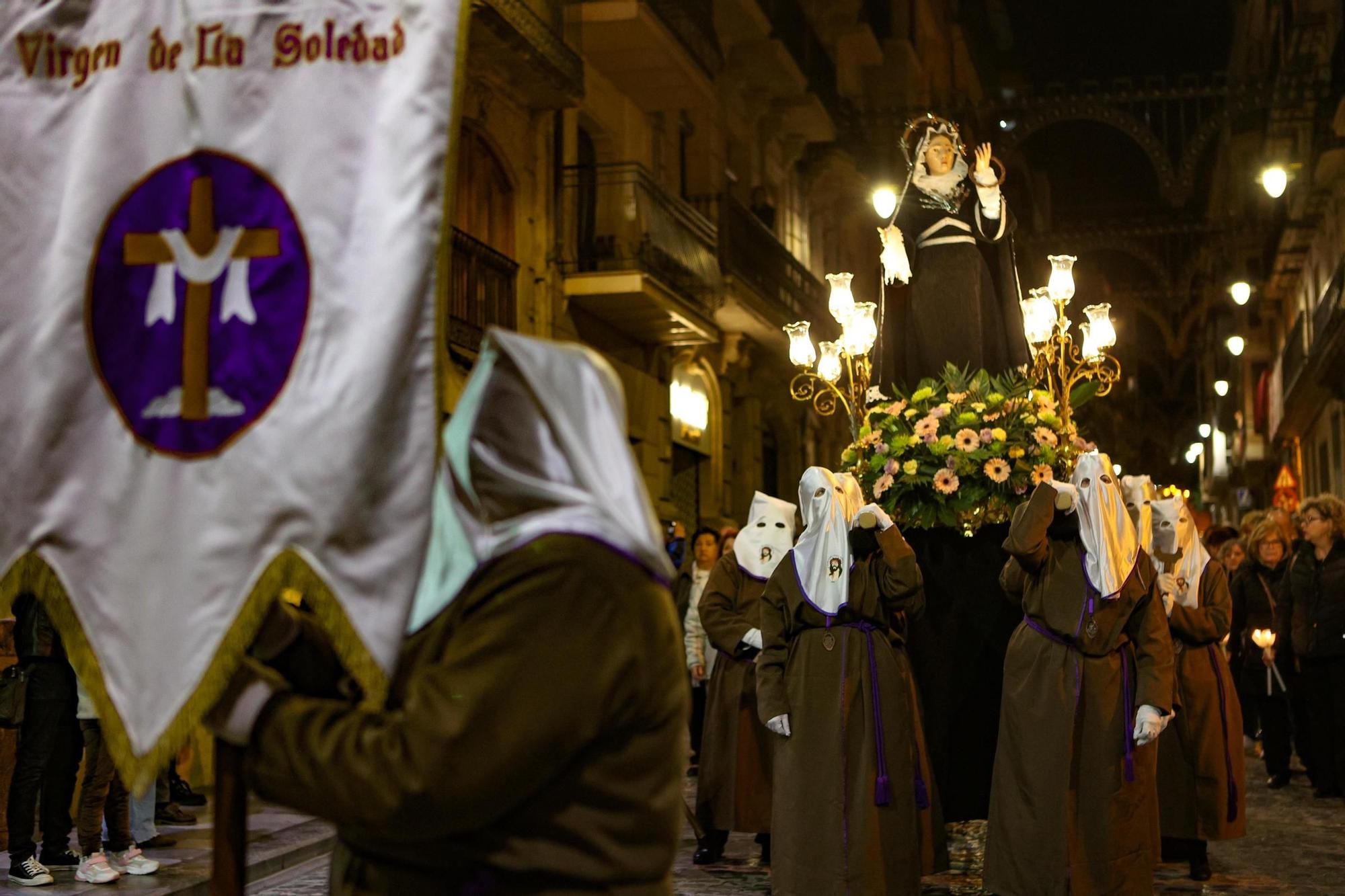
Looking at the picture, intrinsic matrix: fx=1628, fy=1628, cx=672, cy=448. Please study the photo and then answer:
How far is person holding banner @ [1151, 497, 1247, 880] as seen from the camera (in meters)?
9.14

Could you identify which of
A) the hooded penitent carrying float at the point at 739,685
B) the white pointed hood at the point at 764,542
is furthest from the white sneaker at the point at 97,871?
the white pointed hood at the point at 764,542

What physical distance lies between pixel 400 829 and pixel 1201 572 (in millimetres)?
8328

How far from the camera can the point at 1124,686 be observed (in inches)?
299

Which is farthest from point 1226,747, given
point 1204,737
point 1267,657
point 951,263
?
point 1267,657

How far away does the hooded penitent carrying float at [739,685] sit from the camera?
964 cm

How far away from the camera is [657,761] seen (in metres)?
2.84

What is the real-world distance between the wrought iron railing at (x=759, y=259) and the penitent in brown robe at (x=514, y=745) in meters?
20.7

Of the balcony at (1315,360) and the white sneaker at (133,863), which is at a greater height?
the balcony at (1315,360)

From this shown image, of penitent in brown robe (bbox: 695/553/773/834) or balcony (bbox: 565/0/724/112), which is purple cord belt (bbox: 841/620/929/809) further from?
balcony (bbox: 565/0/724/112)

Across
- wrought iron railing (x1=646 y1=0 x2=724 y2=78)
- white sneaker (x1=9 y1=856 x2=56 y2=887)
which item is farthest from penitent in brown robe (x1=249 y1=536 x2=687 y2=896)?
wrought iron railing (x1=646 y1=0 x2=724 y2=78)

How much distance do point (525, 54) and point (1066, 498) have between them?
1099cm

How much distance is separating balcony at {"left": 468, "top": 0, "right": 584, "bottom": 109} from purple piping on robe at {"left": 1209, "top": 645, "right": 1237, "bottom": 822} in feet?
30.7

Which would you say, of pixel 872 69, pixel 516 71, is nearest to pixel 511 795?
pixel 516 71

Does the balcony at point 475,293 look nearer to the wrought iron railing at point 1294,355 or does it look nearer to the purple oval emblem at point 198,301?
the purple oval emblem at point 198,301
